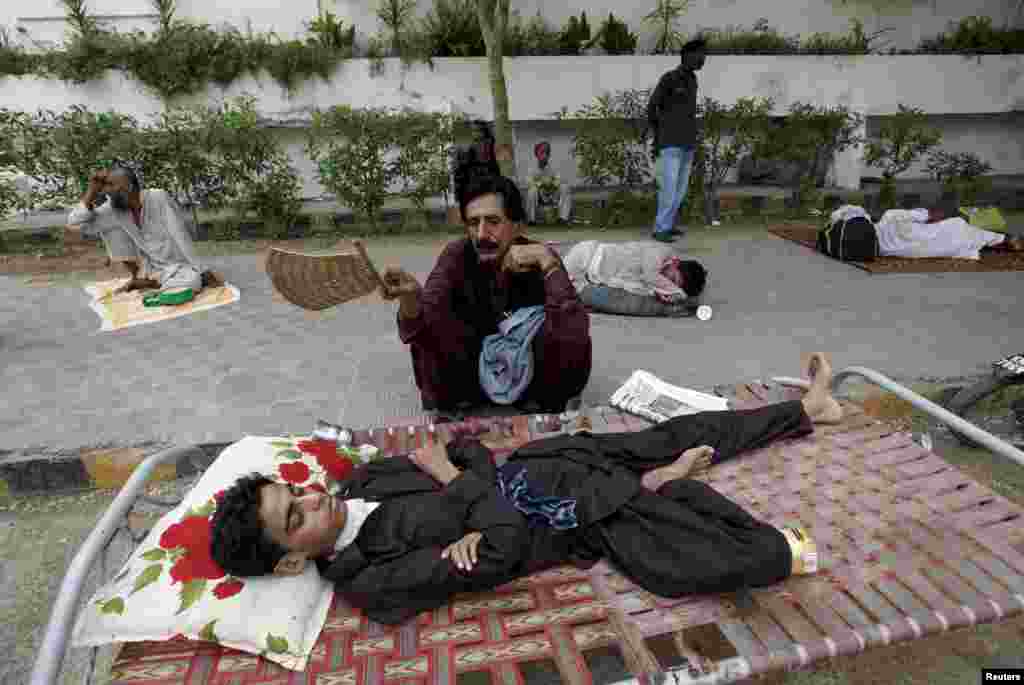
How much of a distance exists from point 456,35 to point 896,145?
20.0 feet

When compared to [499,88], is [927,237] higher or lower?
lower

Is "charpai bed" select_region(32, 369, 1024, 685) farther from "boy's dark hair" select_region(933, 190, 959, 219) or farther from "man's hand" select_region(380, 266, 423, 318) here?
"boy's dark hair" select_region(933, 190, 959, 219)

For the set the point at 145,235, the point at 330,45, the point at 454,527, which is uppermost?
the point at 330,45

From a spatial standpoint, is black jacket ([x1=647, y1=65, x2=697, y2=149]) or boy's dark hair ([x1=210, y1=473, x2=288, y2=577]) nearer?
boy's dark hair ([x1=210, y1=473, x2=288, y2=577])

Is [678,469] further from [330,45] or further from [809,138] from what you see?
[330,45]

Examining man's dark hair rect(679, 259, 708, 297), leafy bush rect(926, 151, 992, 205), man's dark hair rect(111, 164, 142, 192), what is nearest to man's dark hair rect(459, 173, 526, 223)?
man's dark hair rect(679, 259, 708, 297)

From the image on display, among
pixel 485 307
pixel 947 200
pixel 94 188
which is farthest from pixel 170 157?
pixel 947 200

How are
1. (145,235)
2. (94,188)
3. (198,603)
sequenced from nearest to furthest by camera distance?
(198,603), (94,188), (145,235)

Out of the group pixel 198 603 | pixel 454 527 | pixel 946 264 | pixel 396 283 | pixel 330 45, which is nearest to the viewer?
pixel 198 603

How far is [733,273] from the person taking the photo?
5734 millimetres

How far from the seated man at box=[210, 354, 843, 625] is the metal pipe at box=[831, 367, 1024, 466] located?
25.7 inches

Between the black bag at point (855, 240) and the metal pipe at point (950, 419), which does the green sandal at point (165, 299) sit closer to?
the metal pipe at point (950, 419)

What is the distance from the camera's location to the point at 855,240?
5.85m

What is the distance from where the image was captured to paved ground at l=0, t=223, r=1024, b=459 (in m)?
3.31
